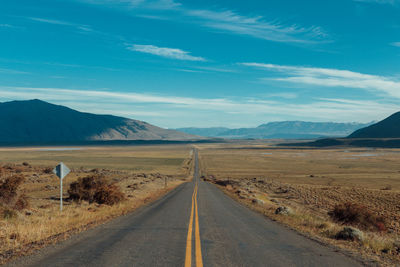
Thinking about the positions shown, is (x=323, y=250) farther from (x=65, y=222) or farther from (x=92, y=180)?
(x=92, y=180)

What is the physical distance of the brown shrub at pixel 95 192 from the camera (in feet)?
68.6

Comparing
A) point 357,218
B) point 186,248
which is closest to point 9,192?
point 186,248

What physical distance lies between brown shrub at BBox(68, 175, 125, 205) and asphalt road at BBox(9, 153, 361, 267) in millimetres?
8363

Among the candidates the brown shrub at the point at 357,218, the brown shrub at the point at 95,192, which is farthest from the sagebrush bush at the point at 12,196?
the brown shrub at the point at 357,218

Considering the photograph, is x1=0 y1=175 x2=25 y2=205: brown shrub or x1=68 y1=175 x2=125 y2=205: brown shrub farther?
x1=68 y1=175 x2=125 y2=205: brown shrub

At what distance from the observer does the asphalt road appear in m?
7.42

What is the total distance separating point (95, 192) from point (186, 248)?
14.8 m

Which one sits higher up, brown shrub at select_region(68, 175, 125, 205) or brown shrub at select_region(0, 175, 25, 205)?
brown shrub at select_region(0, 175, 25, 205)

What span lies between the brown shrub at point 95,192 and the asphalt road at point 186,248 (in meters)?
8.36

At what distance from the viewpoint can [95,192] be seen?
21656 millimetres

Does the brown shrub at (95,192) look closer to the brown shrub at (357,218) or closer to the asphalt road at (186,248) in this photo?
the asphalt road at (186,248)

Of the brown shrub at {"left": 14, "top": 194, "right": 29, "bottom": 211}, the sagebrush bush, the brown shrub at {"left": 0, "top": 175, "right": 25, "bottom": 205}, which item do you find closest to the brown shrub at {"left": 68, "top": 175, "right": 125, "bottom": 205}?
the brown shrub at {"left": 14, "top": 194, "right": 29, "bottom": 211}

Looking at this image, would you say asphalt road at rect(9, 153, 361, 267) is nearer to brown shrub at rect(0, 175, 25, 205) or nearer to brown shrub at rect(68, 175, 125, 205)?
brown shrub at rect(0, 175, 25, 205)

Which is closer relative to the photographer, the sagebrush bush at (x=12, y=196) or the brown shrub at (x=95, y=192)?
the sagebrush bush at (x=12, y=196)
